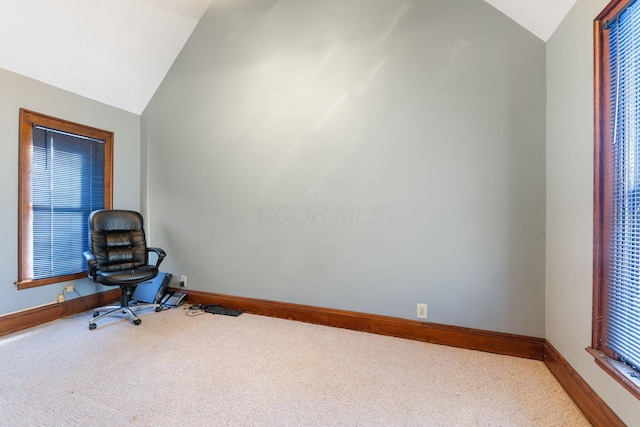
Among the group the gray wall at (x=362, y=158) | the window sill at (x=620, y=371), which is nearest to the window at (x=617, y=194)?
the window sill at (x=620, y=371)

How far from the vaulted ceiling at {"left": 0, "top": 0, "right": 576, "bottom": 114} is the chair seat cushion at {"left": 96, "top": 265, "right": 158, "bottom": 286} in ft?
6.53

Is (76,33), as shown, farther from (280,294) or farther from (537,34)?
(537,34)

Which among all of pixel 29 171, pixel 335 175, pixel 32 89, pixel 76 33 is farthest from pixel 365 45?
pixel 29 171

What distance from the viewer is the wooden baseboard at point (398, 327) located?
199 centimetres

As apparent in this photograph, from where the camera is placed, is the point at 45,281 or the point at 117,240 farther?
the point at 117,240

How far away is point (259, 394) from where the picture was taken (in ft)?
5.20

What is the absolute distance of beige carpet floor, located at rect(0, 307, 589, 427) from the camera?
55.4 inches

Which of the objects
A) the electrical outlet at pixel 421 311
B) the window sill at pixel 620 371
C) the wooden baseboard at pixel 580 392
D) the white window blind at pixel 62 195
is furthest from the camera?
the white window blind at pixel 62 195

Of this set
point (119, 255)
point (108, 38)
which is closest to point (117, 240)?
point (119, 255)

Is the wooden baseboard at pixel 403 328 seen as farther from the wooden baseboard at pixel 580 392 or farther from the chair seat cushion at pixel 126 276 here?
the chair seat cushion at pixel 126 276

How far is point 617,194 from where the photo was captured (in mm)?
1269

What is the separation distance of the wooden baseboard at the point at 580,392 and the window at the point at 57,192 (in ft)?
14.0

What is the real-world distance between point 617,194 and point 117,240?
398cm

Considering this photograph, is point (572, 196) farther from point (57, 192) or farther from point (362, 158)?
point (57, 192)
